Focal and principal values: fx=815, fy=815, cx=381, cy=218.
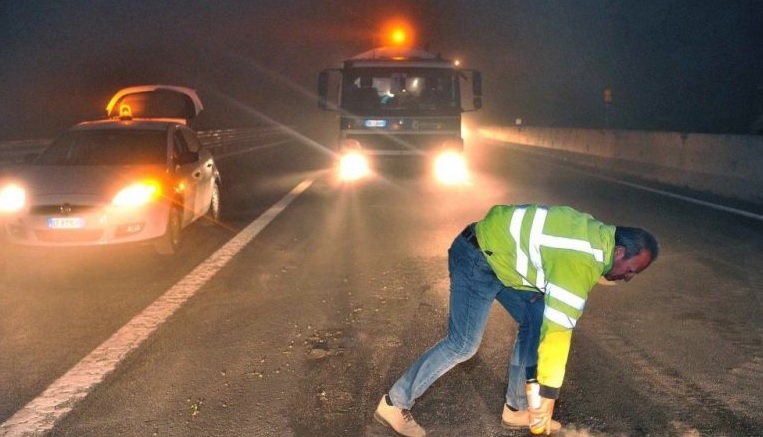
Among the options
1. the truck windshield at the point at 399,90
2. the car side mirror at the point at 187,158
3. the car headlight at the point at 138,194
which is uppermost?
the truck windshield at the point at 399,90

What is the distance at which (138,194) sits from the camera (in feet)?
29.1

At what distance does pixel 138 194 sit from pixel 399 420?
5.59 meters

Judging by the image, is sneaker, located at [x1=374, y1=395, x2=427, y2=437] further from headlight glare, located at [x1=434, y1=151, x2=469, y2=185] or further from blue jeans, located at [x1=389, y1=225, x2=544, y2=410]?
headlight glare, located at [x1=434, y1=151, x2=469, y2=185]

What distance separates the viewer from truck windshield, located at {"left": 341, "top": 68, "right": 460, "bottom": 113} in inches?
724

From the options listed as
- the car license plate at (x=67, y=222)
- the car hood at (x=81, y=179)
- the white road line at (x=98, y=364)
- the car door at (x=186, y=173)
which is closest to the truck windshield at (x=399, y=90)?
the car door at (x=186, y=173)

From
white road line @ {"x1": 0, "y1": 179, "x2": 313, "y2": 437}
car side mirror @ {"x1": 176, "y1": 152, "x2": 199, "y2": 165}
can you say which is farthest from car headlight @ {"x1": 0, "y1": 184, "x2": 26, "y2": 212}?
white road line @ {"x1": 0, "y1": 179, "x2": 313, "y2": 437}

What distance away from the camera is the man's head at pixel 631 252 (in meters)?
3.36

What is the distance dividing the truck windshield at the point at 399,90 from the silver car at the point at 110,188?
775 centimetres

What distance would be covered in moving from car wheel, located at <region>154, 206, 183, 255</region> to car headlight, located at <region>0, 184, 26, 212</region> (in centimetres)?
147

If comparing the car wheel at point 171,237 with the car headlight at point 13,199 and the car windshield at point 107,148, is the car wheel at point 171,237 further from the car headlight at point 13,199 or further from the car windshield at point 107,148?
the car headlight at point 13,199

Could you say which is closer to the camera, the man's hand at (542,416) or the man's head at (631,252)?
the man's head at (631,252)

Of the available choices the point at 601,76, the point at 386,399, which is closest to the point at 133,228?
the point at 386,399

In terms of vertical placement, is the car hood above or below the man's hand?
above

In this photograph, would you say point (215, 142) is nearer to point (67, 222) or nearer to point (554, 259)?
point (67, 222)
